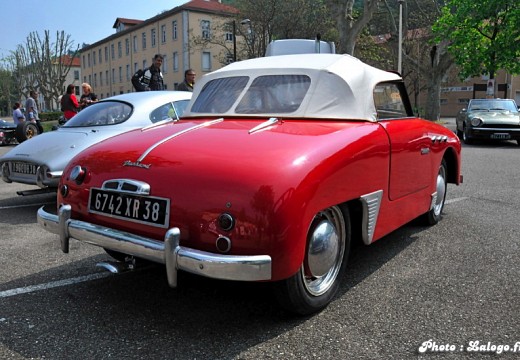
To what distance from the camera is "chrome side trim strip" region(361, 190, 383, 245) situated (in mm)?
3137

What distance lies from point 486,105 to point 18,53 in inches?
2850

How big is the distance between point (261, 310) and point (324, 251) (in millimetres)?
536

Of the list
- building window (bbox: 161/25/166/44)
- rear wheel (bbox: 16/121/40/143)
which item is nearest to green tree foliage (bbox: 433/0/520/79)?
rear wheel (bbox: 16/121/40/143)

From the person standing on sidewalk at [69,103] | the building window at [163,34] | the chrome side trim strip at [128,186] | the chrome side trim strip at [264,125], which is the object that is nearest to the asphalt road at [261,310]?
the chrome side trim strip at [128,186]

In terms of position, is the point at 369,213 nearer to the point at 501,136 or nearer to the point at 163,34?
the point at 501,136

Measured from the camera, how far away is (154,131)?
11.1 ft

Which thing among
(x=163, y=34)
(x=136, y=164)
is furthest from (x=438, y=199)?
(x=163, y=34)

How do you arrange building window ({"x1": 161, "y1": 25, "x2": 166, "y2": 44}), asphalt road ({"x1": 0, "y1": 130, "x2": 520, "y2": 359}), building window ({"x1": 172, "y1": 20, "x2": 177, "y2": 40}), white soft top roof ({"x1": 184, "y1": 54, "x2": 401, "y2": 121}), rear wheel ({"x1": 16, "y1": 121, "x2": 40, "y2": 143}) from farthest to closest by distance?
building window ({"x1": 161, "y1": 25, "x2": 166, "y2": 44}) → building window ({"x1": 172, "y1": 20, "x2": 177, "y2": 40}) → rear wheel ({"x1": 16, "y1": 121, "x2": 40, "y2": 143}) → white soft top roof ({"x1": 184, "y1": 54, "x2": 401, "y2": 121}) → asphalt road ({"x1": 0, "y1": 130, "x2": 520, "y2": 359})

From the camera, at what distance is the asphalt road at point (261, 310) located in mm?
2463

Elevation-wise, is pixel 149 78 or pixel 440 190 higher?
pixel 149 78

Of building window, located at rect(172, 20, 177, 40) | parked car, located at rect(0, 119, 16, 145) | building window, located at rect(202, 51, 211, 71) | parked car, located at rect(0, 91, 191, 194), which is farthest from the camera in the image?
building window, located at rect(172, 20, 177, 40)

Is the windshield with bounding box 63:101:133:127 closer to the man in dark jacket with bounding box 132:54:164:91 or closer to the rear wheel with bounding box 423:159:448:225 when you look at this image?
the man in dark jacket with bounding box 132:54:164:91

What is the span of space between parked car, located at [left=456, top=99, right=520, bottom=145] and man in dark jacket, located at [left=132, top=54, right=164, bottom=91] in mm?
9565

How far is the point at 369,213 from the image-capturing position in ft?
10.4
